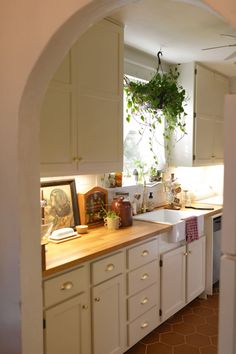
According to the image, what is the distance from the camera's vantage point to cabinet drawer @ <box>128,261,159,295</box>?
96.9 inches

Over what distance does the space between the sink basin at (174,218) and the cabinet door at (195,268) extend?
0.52 feet

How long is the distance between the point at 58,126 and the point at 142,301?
1476 millimetres

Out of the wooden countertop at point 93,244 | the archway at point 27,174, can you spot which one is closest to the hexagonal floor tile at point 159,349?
the wooden countertop at point 93,244

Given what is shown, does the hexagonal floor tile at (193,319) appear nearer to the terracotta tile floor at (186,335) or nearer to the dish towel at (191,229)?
the terracotta tile floor at (186,335)

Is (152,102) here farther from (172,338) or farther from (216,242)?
(172,338)

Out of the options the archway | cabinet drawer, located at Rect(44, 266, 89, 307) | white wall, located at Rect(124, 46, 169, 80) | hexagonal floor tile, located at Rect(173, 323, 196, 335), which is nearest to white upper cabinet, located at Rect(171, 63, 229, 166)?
white wall, located at Rect(124, 46, 169, 80)

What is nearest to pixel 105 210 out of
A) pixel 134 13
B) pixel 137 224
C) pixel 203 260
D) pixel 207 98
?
pixel 137 224

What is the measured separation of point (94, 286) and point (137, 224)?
891 millimetres

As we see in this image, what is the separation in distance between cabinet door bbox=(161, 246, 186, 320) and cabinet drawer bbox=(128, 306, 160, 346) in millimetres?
127

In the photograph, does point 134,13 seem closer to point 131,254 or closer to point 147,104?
point 147,104

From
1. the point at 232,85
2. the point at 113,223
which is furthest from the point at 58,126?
the point at 232,85

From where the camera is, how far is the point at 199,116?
3.95 meters

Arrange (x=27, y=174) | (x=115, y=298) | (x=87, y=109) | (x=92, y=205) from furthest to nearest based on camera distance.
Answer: (x=92, y=205), (x=87, y=109), (x=115, y=298), (x=27, y=174)

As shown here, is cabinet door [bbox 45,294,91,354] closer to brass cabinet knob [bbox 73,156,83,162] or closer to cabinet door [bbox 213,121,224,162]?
brass cabinet knob [bbox 73,156,83,162]
